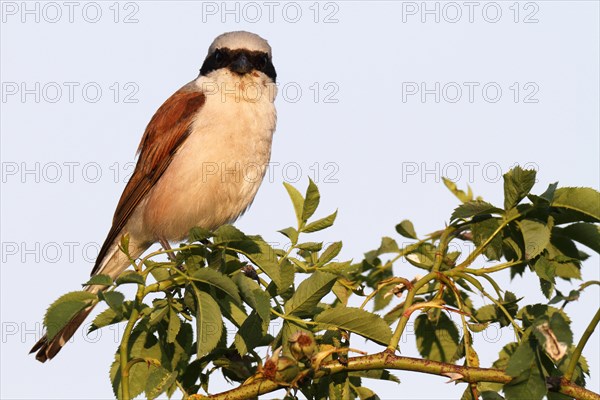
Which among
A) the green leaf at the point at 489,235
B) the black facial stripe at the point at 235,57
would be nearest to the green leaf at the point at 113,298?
the green leaf at the point at 489,235

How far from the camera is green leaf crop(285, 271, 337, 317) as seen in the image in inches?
112

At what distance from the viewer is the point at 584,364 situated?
2.90 meters

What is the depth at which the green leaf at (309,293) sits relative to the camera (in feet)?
9.35

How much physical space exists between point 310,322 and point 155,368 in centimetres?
56

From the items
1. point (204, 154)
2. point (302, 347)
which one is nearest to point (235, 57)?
point (204, 154)

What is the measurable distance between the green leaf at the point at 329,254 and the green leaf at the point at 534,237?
0.73m

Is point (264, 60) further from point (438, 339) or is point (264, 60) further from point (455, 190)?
Result: point (438, 339)

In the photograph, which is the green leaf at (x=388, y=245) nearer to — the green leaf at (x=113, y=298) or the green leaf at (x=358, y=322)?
the green leaf at (x=358, y=322)

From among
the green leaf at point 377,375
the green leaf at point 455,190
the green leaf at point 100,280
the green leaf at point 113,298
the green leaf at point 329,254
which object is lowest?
the green leaf at point 377,375

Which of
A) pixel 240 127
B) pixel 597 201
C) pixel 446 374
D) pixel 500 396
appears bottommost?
pixel 500 396

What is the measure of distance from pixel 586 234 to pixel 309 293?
0.97 meters

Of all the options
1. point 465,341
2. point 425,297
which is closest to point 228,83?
point 425,297

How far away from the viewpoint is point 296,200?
3344 millimetres

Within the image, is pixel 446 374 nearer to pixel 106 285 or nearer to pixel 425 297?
pixel 425 297
